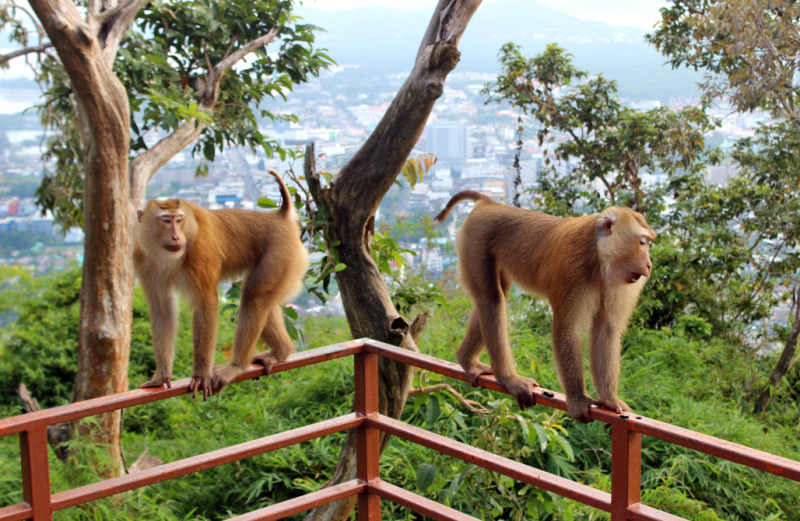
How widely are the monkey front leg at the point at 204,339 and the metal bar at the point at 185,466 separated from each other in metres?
0.56

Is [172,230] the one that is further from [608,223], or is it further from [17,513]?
[608,223]

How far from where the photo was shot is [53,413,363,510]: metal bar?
1.93 metres

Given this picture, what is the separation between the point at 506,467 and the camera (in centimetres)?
207

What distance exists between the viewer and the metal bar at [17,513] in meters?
1.83

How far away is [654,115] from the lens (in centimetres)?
683

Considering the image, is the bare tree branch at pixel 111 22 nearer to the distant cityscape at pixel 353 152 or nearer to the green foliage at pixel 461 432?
the distant cityscape at pixel 353 152

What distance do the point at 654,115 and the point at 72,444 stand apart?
20.1 feet

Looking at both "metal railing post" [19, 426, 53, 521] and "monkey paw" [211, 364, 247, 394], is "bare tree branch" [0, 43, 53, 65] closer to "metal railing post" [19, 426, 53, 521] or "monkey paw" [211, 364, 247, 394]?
"monkey paw" [211, 364, 247, 394]

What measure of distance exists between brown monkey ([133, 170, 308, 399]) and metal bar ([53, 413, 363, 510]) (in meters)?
0.43

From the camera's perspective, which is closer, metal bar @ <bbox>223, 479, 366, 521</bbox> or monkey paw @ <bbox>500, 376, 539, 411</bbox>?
metal bar @ <bbox>223, 479, 366, 521</bbox>

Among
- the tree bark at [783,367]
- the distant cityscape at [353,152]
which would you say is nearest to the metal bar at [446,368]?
the tree bark at [783,367]

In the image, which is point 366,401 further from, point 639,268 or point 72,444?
point 72,444

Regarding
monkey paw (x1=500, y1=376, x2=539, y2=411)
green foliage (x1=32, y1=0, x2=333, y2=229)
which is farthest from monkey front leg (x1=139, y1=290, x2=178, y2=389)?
green foliage (x1=32, y1=0, x2=333, y2=229)

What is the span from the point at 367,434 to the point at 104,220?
10.7ft
